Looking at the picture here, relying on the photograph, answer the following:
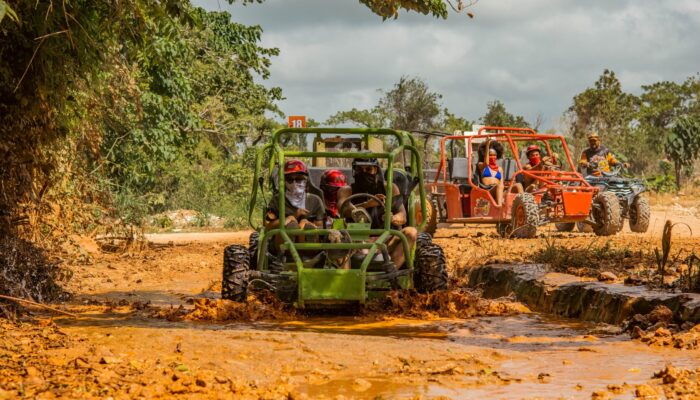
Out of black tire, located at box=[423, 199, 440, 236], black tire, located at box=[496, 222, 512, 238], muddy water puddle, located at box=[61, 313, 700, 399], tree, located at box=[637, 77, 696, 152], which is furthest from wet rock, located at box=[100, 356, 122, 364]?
tree, located at box=[637, 77, 696, 152]

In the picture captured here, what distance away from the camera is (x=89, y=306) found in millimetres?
9195

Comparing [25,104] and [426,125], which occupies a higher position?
[426,125]

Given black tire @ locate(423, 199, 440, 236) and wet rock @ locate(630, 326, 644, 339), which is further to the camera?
black tire @ locate(423, 199, 440, 236)

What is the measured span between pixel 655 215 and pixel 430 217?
910cm

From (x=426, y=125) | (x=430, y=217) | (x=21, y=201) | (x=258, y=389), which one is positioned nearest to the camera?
(x=258, y=389)

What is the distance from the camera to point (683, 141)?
3294 cm

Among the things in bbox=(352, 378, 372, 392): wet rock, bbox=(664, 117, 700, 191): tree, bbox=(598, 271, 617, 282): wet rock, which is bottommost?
bbox=(352, 378, 372, 392): wet rock

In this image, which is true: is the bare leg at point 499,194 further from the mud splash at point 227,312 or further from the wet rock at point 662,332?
the wet rock at point 662,332

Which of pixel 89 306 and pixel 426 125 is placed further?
pixel 426 125

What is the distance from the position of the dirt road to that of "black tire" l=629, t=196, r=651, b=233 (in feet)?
30.0

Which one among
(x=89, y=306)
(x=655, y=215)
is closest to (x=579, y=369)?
(x=89, y=306)

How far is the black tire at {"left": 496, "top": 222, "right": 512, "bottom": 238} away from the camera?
52.7 ft

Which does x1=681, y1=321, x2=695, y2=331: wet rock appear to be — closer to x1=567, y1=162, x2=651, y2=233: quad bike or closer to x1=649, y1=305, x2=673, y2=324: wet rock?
x1=649, y1=305, x2=673, y2=324: wet rock

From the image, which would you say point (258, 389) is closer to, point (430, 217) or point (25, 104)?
point (25, 104)
